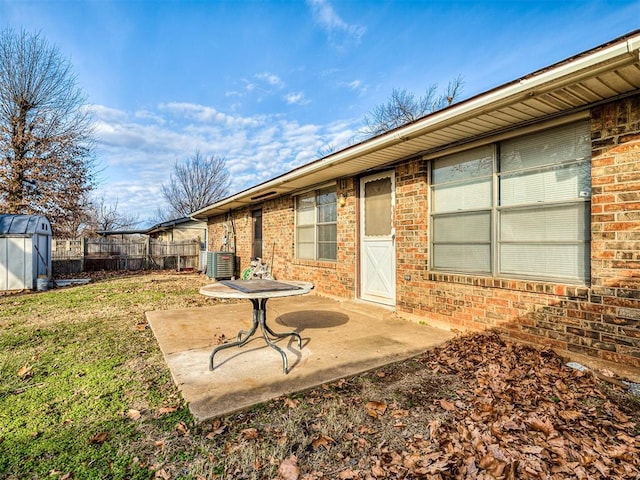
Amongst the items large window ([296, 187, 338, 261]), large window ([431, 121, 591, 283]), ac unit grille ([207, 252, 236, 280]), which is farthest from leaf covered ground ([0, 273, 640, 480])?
ac unit grille ([207, 252, 236, 280])

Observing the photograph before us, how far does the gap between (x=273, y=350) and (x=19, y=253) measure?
9499 millimetres

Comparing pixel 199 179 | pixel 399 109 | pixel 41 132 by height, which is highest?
pixel 399 109

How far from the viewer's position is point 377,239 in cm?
601

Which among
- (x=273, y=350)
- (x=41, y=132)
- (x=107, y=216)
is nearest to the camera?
(x=273, y=350)

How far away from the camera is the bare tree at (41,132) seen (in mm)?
13836

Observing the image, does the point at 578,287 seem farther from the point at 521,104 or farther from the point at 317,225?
the point at 317,225

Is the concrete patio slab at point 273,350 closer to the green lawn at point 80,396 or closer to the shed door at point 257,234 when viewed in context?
the green lawn at point 80,396

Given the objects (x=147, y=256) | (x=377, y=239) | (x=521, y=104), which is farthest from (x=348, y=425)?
(x=147, y=256)

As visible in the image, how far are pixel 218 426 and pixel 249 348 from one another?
1593mm

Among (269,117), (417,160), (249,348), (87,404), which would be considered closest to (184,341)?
(249,348)

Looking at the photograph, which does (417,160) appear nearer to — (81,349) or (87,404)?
(87,404)

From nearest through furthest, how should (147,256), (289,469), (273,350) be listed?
(289,469), (273,350), (147,256)

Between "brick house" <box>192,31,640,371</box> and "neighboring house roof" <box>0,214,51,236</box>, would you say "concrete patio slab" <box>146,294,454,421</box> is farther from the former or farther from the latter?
"neighboring house roof" <box>0,214,51,236</box>

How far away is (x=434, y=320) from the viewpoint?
15.6ft
